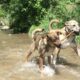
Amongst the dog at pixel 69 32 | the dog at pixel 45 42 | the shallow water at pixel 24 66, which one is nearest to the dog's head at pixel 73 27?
the dog at pixel 69 32

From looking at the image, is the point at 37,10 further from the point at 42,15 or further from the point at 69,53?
the point at 69,53

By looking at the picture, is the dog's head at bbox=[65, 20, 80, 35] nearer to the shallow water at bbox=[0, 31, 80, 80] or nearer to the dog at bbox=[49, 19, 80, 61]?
the dog at bbox=[49, 19, 80, 61]

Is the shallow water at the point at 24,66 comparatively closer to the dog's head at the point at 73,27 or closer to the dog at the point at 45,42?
the dog at the point at 45,42

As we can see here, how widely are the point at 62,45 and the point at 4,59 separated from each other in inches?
91.0

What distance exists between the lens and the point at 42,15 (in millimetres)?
18750

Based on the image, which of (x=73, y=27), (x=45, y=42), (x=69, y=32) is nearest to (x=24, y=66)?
(x=45, y=42)

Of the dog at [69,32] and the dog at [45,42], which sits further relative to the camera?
the dog at [69,32]

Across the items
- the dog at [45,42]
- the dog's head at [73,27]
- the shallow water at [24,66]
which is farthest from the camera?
the dog's head at [73,27]

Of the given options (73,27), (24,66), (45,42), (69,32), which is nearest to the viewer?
(45,42)

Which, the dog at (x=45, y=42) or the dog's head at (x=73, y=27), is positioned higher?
the dog's head at (x=73, y=27)

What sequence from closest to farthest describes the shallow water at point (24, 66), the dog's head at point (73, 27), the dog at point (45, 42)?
the dog at point (45, 42) → the shallow water at point (24, 66) → the dog's head at point (73, 27)

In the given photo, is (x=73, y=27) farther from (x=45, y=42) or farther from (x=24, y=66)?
(x=24, y=66)

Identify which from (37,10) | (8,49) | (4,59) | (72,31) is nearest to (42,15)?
(37,10)

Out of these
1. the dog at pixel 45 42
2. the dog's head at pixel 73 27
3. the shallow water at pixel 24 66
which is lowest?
the shallow water at pixel 24 66
